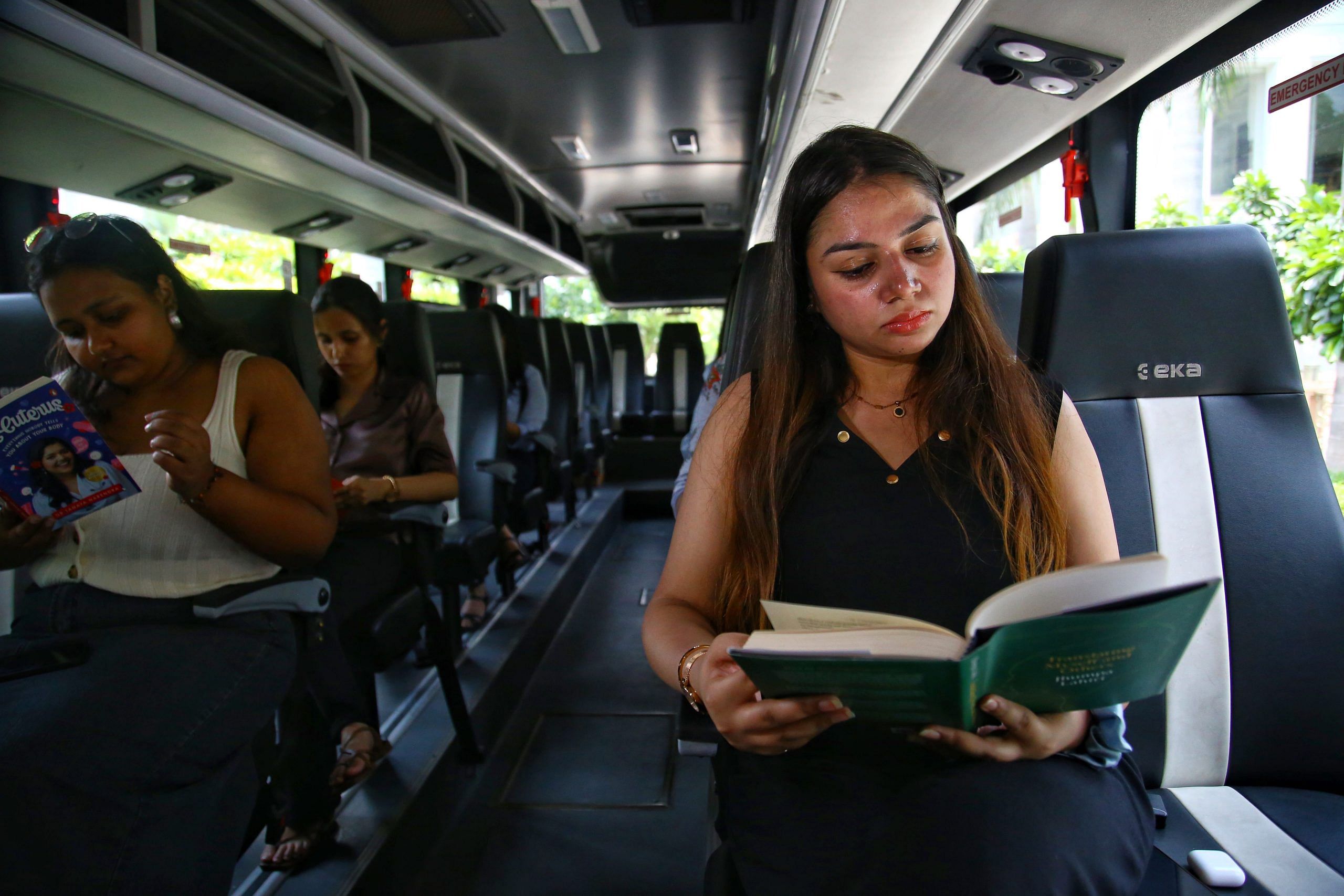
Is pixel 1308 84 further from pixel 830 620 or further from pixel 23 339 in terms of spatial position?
pixel 23 339

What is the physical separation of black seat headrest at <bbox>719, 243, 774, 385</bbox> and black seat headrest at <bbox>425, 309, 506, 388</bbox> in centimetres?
184

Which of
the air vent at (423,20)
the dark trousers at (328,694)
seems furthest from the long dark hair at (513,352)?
the dark trousers at (328,694)

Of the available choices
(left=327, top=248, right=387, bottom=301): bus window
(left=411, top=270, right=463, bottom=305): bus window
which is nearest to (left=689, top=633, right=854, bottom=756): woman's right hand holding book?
(left=327, top=248, right=387, bottom=301): bus window

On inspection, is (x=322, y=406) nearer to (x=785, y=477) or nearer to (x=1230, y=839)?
(x=785, y=477)

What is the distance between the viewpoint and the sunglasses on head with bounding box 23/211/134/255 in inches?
58.6

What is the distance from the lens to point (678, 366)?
8.19m

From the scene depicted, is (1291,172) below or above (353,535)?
above

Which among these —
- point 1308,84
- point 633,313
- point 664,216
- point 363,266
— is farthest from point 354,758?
point 633,313

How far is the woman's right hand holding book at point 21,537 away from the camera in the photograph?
138 cm

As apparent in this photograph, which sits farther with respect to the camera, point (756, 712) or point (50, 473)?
point (50, 473)

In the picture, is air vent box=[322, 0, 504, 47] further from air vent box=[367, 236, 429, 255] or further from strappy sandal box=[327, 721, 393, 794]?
strappy sandal box=[327, 721, 393, 794]

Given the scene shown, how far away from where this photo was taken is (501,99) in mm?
4129

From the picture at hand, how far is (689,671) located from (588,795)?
5.40 feet

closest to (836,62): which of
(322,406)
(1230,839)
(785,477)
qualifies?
(785,477)
